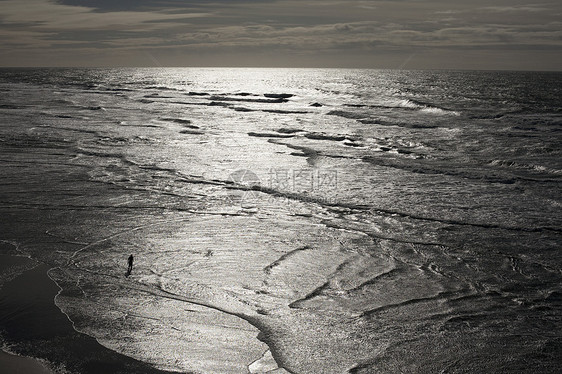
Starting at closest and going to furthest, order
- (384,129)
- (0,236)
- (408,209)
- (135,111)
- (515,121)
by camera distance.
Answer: (0,236) → (408,209) → (384,129) → (515,121) → (135,111)

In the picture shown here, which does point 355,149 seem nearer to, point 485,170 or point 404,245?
point 485,170

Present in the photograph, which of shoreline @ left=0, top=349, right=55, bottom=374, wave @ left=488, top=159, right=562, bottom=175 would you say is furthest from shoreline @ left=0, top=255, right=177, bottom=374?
wave @ left=488, top=159, right=562, bottom=175

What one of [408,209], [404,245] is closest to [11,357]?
[404,245]

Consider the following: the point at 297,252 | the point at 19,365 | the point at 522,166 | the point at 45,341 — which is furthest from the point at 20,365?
the point at 522,166

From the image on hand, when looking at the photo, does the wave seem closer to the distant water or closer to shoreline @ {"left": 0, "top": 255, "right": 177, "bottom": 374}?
the distant water

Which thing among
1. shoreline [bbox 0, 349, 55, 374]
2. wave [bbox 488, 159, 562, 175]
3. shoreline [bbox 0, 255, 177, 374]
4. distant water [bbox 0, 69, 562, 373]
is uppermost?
shoreline [bbox 0, 349, 55, 374]

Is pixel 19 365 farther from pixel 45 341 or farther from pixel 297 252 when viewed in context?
pixel 297 252

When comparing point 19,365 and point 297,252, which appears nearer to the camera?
point 19,365

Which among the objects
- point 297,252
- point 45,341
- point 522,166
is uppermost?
point 45,341
